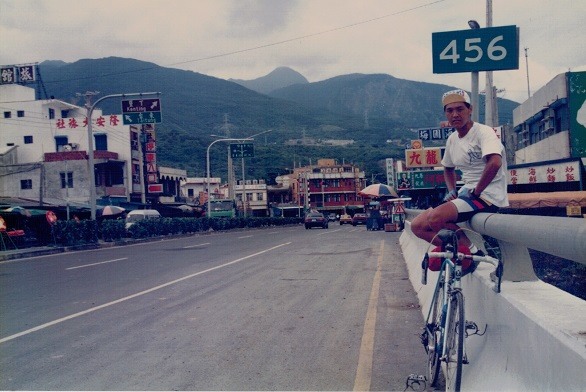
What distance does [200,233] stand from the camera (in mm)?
41906

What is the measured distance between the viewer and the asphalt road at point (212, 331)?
5.22 m

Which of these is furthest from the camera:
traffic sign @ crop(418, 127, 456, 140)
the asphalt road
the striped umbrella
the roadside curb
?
traffic sign @ crop(418, 127, 456, 140)

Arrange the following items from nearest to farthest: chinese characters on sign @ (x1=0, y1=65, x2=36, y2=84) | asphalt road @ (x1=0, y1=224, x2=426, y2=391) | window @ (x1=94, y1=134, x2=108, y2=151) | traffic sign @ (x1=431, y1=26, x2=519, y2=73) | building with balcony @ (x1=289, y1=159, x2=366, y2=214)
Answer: asphalt road @ (x1=0, y1=224, x2=426, y2=391) → traffic sign @ (x1=431, y1=26, x2=519, y2=73) → window @ (x1=94, y1=134, x2=108, y2=151) → chinese characters on sign @ (x1=0, y1=65, x2=36, y2=84) → building with balcony @ (x1=289, y1=159, x2=366, y2=214)

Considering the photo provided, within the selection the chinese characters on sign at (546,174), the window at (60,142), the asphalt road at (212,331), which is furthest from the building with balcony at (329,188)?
the asphalt road at (212,331)

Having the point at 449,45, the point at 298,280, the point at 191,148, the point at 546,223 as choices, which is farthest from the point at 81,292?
the point at 191,148

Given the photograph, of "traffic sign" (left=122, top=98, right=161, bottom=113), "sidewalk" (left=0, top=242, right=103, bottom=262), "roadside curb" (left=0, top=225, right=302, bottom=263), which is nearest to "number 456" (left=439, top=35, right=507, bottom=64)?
"roadside curb" (left=0, top=225, right=302, bottom=263)

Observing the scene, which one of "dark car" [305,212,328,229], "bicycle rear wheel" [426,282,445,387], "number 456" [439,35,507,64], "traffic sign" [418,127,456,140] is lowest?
"dark car" [305,212,328,229]

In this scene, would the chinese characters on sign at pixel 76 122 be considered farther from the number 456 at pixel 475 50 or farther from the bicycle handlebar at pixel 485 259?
the bicycle handlebar at pixel 485 259

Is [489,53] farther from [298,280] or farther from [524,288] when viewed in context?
[524,288]

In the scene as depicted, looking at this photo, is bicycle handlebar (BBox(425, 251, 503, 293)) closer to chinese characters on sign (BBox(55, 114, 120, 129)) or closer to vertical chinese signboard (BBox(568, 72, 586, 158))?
vertical chinese signboard (BBox(568, 72, 586, 158))

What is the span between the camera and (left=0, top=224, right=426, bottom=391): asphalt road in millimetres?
5223

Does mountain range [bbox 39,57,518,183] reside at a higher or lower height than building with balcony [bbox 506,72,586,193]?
higher

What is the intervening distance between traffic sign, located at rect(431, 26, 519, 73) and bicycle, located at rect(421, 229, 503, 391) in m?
5.62

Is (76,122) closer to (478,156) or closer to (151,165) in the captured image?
(151,165)
